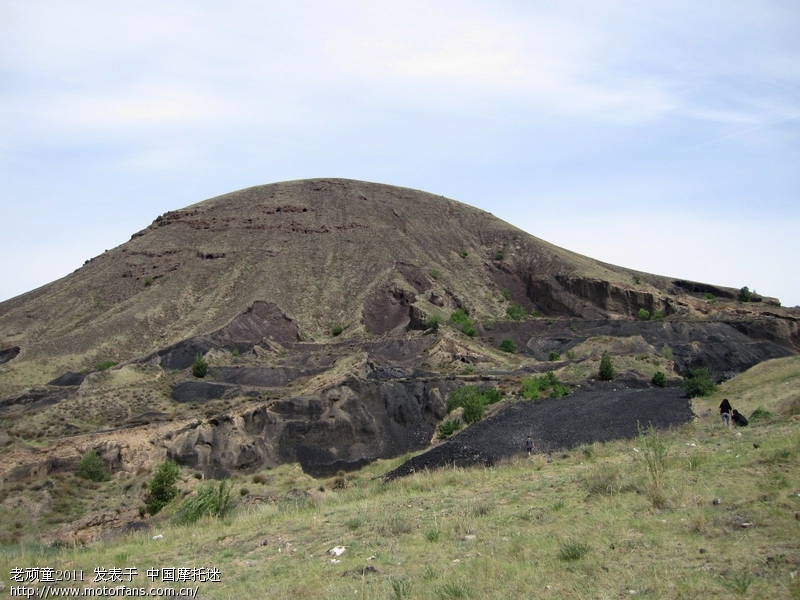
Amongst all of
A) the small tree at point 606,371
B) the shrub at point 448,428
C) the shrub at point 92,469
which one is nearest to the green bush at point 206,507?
the shrub at point 92,469

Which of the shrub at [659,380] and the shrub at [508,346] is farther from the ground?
the shrub at [508,346]

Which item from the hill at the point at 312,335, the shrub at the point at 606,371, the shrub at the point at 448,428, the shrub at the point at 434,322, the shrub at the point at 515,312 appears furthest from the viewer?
the shrub at the point at 515,312

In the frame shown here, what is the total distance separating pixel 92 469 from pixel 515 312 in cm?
4973

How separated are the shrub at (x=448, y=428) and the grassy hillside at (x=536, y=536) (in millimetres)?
12819

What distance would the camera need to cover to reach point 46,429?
3300 centimetres

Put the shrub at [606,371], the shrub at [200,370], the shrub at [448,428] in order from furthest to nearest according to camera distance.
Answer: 1. the shrub at [200,370]
2. the shrub at [606,371]
3. the shrub at [448,428]

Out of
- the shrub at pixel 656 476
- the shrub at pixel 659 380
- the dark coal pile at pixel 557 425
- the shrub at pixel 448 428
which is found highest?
the shrub at pixel 656 476

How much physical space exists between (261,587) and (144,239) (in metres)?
81.0

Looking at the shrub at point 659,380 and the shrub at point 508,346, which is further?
the shrub at point 508,346

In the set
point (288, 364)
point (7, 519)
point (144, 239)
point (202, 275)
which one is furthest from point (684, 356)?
point (144, 239)

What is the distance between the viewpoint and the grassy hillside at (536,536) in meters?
7.64

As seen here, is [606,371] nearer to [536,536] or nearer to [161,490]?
[161,490]

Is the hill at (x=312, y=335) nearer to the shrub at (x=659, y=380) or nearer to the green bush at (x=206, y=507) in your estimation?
the shrub at (x=659, y=380)

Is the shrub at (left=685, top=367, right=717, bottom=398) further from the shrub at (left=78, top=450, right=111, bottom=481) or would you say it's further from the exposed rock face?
the shrub at (left=78, top=450, right=111, bottom=481)
